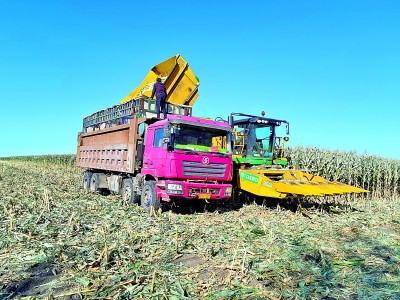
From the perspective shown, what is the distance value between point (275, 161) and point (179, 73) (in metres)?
5.03

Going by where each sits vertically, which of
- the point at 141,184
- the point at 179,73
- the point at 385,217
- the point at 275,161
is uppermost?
the point at 179,73

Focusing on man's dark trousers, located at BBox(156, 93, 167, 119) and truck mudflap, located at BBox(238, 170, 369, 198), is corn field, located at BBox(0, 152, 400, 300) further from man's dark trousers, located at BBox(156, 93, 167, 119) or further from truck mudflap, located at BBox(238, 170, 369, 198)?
man's dark trousers, located at BBox(156, 93, 167, 119)

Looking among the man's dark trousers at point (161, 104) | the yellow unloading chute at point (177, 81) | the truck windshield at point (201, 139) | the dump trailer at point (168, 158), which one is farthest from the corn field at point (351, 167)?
the man's dark trousers at point (161, 104)

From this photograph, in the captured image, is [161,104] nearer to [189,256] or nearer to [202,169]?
[202,169]

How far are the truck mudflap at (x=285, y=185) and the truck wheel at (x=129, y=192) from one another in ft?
10.7

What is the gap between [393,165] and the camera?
18078 millimetres

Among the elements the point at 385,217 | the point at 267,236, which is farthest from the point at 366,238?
the point at 385,217

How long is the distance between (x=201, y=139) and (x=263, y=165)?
10.1ft

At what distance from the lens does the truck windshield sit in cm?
870

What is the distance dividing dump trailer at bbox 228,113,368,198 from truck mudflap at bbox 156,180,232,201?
1095 mm

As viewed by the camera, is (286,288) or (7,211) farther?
(7,211)

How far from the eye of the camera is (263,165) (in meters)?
11.2

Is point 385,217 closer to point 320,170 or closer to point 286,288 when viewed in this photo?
point 320,170

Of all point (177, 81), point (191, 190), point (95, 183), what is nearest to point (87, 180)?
point (95, 183)
